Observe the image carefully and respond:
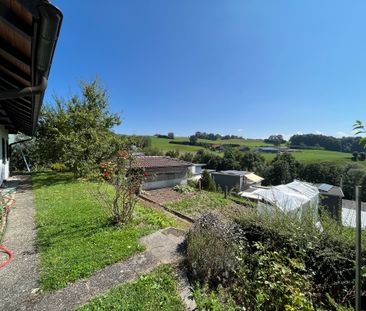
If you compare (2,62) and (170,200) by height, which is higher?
(2,62)

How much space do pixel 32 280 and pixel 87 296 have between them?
114cm

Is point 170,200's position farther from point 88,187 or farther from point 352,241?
point 352,241

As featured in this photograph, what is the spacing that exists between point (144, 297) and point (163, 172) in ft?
37.6

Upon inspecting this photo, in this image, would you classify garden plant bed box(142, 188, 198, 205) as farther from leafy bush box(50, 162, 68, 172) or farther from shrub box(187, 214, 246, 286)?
leafy bush box(50, 162, 68, 172)

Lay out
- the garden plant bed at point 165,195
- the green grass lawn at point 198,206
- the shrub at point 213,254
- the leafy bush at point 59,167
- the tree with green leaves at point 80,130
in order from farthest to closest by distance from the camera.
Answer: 1. the leafy bush at point 59,167
2. the tree with green leaves at point 80,130
3. the garden plant bed at point 165,195
4. the green grass lawn at point 198,206
5. the shrub at point 213,254

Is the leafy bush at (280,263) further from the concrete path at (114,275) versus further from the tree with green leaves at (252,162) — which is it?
the tree with green leaves at (252,162)

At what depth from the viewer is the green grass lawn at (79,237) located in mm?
3498

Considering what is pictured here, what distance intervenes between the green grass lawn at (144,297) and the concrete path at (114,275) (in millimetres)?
204

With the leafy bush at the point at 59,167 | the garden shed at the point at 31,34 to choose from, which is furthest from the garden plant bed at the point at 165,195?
the leafy bush at the point at 59,167

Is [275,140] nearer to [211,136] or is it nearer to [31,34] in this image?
[211,136]

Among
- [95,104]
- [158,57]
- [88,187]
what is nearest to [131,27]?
[158,57]

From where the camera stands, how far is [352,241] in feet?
10.6

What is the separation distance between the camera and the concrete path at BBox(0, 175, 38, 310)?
2.94 metres

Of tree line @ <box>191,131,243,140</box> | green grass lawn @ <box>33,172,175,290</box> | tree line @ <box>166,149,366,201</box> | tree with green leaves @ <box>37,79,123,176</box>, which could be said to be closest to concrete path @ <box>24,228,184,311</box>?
green grass lawn @ <box>33,172,175,290</box>
